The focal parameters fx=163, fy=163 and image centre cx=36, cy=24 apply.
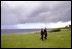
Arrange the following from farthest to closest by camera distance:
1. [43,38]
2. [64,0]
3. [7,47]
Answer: [43,38]
[64,0]
[7,47]

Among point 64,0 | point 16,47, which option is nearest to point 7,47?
point 16,47

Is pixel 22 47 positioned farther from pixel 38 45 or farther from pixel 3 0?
pixel 3 0

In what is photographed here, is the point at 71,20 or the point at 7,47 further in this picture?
the point at 71,20

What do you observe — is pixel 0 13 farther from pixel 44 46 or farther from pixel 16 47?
pixel 44 46

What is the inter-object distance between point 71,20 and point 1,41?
20.5 ft

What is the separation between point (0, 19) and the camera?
13.4 m

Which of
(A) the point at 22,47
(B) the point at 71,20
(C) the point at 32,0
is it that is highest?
(C) the point at 32,0

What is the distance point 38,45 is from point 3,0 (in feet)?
15.8

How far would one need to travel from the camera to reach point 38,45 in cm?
1403

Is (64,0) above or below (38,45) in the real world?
above

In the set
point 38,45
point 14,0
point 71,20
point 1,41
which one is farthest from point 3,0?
point 71,20

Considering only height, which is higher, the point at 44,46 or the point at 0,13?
the point at 0,13

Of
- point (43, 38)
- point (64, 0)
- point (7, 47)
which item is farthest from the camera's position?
point (43, 38)

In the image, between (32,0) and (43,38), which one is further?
(43,38)
